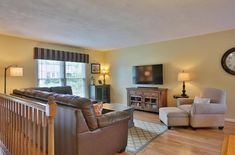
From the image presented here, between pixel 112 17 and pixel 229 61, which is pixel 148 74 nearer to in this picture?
pixel 229 61

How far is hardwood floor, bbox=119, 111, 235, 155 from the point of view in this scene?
273 cm

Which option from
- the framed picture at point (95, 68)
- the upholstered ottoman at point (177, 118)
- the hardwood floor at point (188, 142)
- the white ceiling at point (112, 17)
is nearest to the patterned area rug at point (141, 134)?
the hardwood floor at point (188, 142)

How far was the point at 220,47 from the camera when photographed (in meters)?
4.56

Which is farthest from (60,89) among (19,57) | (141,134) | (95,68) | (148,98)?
(141,134)

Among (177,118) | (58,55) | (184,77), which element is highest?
(58,55)

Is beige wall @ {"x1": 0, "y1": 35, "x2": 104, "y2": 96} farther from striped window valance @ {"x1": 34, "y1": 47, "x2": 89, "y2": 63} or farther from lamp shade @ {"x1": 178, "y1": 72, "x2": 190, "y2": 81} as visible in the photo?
lamp shade @ {"x1": 178, "y1": 72, "x2": 190, "y2": 81}

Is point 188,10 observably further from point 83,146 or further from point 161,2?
point 83,146

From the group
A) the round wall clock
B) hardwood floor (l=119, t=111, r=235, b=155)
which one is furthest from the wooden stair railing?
the round wall clock

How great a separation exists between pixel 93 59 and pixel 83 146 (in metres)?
5.31

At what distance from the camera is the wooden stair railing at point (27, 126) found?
163 cm

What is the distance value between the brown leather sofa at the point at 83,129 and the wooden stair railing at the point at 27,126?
0.75 feet

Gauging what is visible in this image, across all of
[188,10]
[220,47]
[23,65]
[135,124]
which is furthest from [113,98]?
[188,10]

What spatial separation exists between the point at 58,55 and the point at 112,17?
10.3 ft

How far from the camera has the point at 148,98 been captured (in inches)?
221
